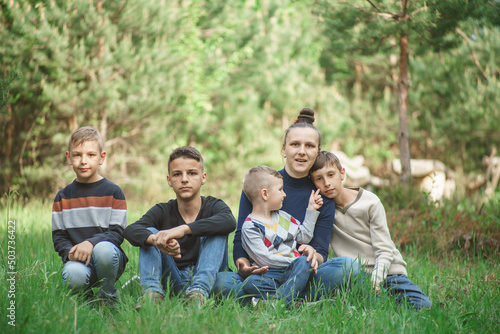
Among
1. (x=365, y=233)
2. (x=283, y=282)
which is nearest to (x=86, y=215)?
(x=283, y=282)

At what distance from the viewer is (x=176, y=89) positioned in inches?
389

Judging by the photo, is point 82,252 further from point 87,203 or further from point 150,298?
point 150,298

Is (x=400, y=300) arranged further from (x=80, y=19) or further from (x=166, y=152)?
(x=166, y=152)

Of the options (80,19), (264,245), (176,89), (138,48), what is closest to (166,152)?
(176,89)

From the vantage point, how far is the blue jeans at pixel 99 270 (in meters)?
2.63

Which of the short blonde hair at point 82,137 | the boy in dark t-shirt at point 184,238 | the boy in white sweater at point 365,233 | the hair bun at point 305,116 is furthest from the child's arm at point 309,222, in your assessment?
the short blonde hair at point 82,137

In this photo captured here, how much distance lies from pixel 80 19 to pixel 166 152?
3.76m

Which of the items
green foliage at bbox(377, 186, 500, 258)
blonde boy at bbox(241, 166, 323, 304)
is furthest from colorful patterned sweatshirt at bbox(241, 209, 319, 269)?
green foliage at bbox(377, 186, 500, 258)

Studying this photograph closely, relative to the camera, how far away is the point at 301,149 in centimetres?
317

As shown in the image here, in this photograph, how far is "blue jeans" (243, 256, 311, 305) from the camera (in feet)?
9.04

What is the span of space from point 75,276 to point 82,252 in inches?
5.8

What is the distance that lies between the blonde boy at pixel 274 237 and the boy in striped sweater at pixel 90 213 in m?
0.87

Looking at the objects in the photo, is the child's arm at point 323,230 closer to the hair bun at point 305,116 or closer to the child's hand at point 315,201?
the child's hand at point 315,201

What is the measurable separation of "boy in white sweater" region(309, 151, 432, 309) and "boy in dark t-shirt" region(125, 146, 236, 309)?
2.66 ft
